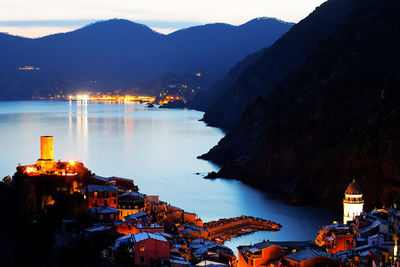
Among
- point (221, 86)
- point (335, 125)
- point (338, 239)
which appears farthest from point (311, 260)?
point (221, 86)

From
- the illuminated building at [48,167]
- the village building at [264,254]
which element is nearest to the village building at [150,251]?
the village building at [264,254]

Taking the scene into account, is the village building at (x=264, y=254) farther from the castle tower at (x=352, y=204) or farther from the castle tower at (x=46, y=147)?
the castle tower at (x=46, y=147)

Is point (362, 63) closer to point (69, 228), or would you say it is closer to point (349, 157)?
point (349, 157)

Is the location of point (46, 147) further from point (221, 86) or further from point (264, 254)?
point (221, 86)

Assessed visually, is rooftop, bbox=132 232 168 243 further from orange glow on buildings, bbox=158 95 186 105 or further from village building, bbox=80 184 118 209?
orange glow on buildings, bbox=158 95 186 105

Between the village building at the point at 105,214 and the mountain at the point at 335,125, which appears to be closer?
the village building at the point at 105,214

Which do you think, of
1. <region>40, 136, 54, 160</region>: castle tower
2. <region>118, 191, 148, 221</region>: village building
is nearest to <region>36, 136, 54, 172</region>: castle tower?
<region>40, 136, 54, 160</region>: castle tower

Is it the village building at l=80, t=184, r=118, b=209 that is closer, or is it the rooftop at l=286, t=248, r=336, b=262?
the rooftop at l=286, t=248, r=336, b=262
